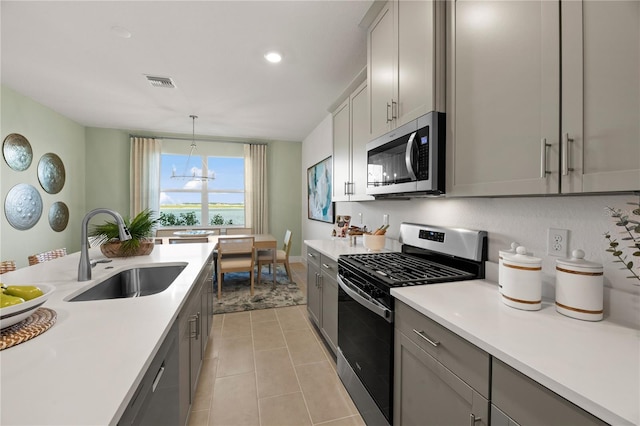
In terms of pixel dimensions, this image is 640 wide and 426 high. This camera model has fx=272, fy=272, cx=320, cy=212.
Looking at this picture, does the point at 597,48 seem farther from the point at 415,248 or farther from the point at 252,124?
the point at 252,124

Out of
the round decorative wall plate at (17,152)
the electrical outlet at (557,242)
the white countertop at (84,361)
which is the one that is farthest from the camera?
the round decorative wall plate at (17,152)

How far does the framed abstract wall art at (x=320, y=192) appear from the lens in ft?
14.0

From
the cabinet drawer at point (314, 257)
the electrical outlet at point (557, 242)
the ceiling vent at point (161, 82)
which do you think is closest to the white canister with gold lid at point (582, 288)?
the electrical outlet at point (557, 242)

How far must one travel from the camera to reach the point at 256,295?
382 cm

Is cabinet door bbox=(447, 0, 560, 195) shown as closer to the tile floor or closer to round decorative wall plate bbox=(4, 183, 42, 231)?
the tile floor

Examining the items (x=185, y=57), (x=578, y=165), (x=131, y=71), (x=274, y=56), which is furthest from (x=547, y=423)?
(x=131, y=71)

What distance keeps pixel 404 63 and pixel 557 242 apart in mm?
1210

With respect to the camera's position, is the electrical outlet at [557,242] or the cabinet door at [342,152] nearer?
the electrical outlet at [557,242]

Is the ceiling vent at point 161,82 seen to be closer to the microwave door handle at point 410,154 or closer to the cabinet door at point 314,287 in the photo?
the cabinet door at point 314,287

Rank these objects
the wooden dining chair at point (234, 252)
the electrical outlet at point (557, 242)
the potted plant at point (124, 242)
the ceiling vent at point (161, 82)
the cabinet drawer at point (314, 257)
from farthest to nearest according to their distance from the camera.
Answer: the wooden dining chair at point (234, 252) < the ceiling vent at point (161, 82) < the cabinet drawer at point (314, 257) < the potted plant at point (124, 242) < the electrical outlet at point (557, 242)

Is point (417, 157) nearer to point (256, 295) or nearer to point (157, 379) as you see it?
point (157, 379)

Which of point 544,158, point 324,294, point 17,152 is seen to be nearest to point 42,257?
point 17,152

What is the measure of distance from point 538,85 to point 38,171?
217 inches

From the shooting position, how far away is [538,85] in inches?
38.0
